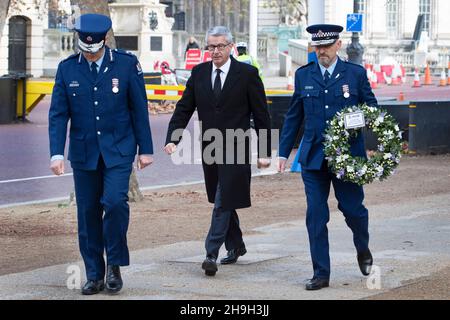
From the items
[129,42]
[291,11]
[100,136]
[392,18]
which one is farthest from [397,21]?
[100,136]

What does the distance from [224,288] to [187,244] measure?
105 inches

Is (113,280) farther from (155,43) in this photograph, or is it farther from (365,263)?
(155,43)

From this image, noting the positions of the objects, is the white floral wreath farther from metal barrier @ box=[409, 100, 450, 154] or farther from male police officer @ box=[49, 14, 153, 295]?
metal barrier @ box=[409, 100, 450, 154]

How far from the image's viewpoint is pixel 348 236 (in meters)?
12.3

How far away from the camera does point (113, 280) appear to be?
9.09 meters

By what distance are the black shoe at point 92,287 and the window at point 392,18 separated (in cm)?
6721

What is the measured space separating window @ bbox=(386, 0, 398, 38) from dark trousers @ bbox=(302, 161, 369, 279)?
6656cm

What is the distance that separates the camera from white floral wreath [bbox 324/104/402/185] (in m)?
9.18

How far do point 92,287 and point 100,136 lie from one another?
1078mm

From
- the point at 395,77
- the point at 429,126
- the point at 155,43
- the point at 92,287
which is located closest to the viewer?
the point at 92,287

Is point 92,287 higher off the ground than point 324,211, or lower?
lower

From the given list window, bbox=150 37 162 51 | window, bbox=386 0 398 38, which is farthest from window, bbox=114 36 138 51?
window, bbox=386 0 398 38
